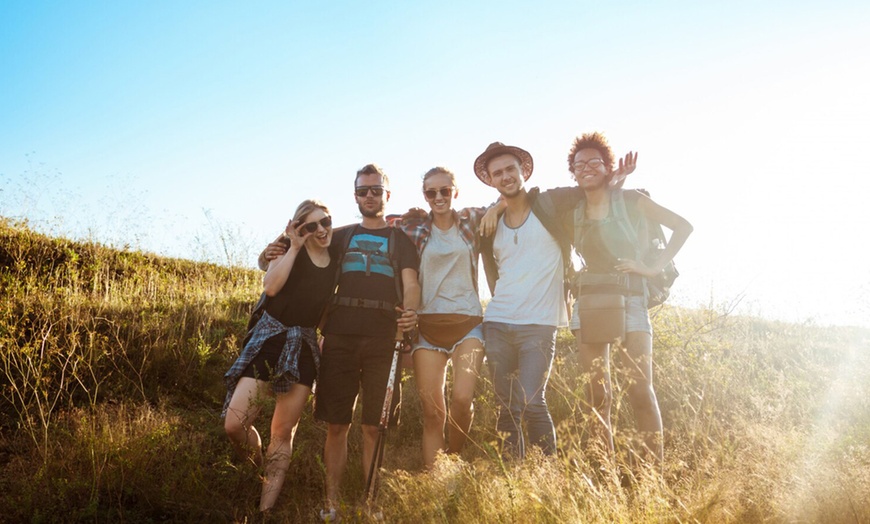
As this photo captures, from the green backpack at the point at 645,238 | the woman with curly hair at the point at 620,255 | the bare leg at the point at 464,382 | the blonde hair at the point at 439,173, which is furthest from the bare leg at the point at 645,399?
the blonde hair at the point at 439,173

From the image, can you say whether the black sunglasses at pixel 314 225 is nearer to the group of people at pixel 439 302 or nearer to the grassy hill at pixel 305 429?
the group of people at pixel 439 302

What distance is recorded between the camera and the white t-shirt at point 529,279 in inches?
150

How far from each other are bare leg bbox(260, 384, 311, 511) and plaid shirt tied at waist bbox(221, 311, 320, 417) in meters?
0.09

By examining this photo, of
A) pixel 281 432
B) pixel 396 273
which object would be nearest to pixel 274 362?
pixel 281 432

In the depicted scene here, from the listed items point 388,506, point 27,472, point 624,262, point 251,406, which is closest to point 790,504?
point 624,262

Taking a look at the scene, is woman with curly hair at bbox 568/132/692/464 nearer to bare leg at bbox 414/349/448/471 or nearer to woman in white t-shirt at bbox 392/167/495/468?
woman in white t-shirt at bbox 392/167/495/468

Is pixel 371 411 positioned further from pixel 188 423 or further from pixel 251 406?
pixel 188 423

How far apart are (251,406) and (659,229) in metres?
3.11

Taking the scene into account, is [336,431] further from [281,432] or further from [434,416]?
[434,416]

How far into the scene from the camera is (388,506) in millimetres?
3400

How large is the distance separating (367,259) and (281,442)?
56.1 inches

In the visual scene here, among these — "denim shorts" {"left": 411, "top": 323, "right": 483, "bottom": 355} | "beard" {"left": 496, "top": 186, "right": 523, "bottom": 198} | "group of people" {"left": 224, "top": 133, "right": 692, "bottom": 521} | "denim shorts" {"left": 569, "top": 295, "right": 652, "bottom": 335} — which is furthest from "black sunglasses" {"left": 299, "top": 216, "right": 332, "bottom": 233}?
"denim shorts" {"left": 569, "top": 295, "right": 652, "bottom": 335}

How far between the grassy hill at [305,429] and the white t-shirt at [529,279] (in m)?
0.55

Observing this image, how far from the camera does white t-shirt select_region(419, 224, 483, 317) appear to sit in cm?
403
